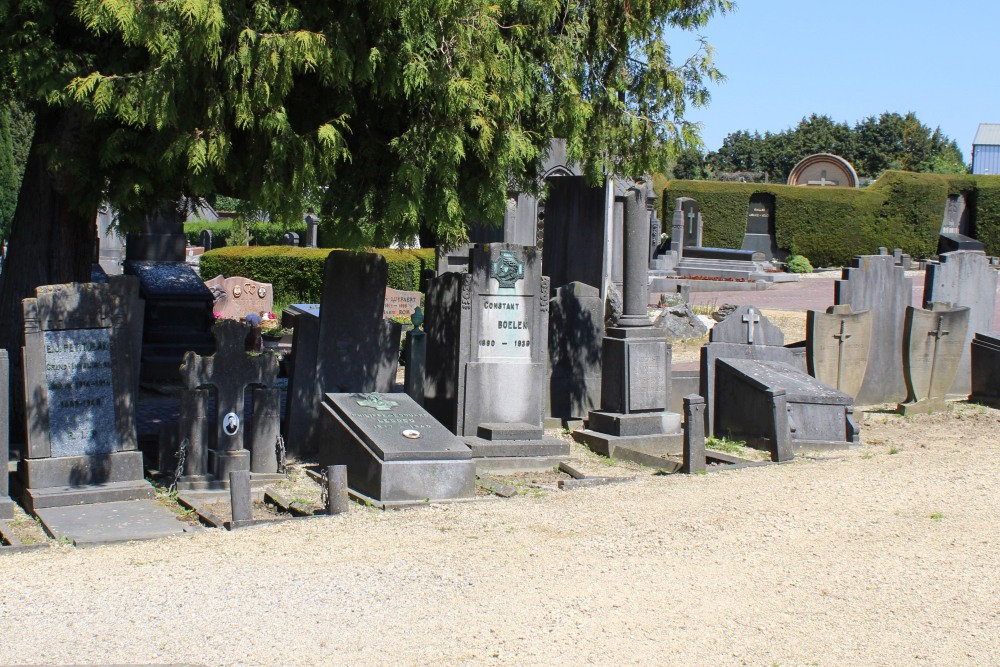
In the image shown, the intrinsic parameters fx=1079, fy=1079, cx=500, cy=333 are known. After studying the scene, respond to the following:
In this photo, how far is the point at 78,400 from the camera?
24.5 feet

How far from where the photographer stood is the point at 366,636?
485 centimetres

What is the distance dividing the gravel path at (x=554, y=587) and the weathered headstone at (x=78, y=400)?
135 cm

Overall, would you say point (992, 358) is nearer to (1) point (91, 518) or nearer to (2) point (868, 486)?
(2) point (868, 486)

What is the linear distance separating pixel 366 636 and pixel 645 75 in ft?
19.4

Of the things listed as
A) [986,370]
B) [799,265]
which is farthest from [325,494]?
[799,265]

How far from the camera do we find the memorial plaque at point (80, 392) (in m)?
7.41

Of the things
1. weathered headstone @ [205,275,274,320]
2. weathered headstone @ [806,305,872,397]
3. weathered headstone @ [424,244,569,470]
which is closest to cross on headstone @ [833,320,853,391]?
weathered headstone @ [806,305,872,397]

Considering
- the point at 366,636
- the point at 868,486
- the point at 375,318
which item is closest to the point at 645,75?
the point at 375,318

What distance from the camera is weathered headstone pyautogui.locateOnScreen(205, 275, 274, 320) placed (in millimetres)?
18109

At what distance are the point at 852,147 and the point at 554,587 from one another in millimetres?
69110

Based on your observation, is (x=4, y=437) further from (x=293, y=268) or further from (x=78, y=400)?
(x=293, y=268)

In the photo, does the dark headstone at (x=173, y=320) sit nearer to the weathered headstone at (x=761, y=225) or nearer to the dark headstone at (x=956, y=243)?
the dark headstone at (x=956, y=243)

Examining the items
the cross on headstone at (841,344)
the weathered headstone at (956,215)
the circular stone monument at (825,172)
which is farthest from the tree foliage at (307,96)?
the circular stone monument at (825,172)

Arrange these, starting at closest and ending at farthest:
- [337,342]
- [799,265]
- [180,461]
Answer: [180,461] → [337,342] → [799,265]
